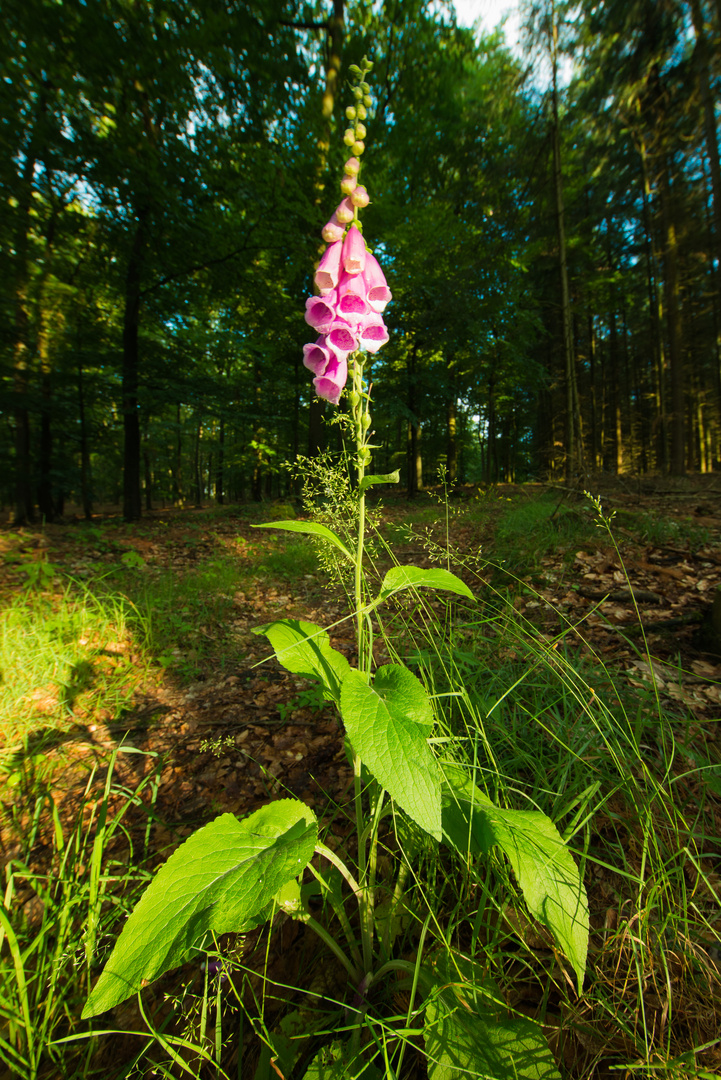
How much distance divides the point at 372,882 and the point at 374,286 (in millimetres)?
1863

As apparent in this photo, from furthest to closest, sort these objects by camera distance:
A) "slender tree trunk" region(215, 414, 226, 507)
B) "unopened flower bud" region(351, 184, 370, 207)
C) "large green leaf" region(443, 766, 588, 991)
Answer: "slender tree trunk" region(215, 414, 226, 507) < "unopened flower bud" region(351, 184, 370, 207) < "large green leaf" region(443, 766, 588, 991)

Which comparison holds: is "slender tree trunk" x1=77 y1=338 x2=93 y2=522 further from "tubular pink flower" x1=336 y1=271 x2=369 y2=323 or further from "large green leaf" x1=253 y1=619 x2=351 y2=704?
"large green leaf" x1=253 y1=619 x2=351 y2=704

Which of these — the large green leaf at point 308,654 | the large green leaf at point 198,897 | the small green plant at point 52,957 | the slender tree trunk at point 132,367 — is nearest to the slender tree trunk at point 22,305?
the slender tree trunk at point 132,367

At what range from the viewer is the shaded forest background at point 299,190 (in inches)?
282

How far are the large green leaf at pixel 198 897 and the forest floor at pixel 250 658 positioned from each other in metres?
0.60

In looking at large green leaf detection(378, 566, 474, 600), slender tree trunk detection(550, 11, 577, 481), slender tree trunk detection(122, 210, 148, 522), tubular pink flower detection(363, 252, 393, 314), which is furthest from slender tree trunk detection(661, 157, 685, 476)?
slender tree trunk detection(122, 210, 148, 522)

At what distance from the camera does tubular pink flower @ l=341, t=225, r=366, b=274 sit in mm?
1283

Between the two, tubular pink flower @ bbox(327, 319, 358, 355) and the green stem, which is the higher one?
tubular pink flower @ bbox(327, 319, 358, 355)

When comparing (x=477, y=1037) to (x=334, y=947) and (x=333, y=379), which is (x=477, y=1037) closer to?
(x=334, y=947)

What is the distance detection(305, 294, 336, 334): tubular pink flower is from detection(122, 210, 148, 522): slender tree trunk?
9.48m

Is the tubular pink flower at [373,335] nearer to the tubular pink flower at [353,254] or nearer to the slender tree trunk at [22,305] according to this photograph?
the tubular pink flower at [353,254]

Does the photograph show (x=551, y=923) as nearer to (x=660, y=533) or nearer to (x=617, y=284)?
(x=660, y=533)

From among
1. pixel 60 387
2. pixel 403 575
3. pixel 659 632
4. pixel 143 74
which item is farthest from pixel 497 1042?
pixel 143 74

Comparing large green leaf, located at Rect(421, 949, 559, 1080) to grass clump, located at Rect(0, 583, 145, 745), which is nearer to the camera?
large green leaf, located at Rect(421, 949, 559, 1080)
